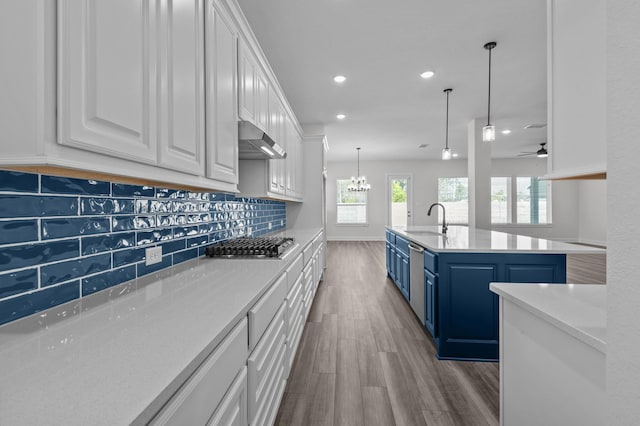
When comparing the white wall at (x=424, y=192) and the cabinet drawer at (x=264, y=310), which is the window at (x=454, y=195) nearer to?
the white wall at (x=424, y=192)

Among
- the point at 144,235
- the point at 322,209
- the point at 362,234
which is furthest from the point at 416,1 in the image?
the point at 362,234

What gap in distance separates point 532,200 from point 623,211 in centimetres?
1146

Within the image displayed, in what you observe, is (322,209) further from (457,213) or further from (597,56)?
(457,213)

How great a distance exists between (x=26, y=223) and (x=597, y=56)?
5.67ft

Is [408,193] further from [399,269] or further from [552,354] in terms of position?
[552,354]

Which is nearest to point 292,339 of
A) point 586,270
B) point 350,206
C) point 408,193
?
point 586,270

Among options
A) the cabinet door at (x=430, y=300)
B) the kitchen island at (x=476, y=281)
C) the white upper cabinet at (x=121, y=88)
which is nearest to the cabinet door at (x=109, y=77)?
the white upper cabinet at (x=121, y=88)

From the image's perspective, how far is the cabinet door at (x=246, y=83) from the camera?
6.81ft

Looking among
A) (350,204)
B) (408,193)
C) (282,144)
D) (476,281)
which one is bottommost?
(476,281)

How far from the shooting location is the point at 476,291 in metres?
2.37

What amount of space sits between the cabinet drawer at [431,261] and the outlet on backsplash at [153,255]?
2.06 m

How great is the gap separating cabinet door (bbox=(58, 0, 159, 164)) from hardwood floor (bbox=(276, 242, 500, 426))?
5.53 ft

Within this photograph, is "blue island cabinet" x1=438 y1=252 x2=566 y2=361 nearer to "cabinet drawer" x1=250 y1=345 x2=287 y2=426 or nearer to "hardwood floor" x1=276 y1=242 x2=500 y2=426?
"hardwood floor" x1=276 y1=242 x2=500 y2=426

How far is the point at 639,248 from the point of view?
20.3 inches
